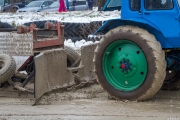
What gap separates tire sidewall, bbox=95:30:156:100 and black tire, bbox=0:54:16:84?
1649 mm

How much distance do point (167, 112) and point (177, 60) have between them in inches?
44.9

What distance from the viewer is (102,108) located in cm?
670

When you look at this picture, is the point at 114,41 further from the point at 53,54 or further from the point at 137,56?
the point at 53,54

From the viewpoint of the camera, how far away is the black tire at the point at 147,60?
6.71 meters

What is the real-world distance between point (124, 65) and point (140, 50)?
0.38m

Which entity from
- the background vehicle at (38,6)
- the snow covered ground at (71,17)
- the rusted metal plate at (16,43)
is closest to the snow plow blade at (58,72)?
the rusted metal plate at (16,43)

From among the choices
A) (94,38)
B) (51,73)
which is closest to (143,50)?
(51,73)

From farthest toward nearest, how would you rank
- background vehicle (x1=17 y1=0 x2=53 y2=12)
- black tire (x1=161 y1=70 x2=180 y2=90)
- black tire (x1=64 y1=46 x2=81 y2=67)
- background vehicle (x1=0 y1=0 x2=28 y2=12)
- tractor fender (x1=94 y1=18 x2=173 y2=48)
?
background vehicle (x1=0 y1=0 x2=28 y2=12) < background vehicle (x1=17 y1=0 x2=53 y2=12) < black tire (x1=64 y1=46 x2=81 y2=67) < black tire (x1=161 y1=70 x2=180 y2=90) < tractor fender (x1=94 y1=18 x2=173 y2=48)

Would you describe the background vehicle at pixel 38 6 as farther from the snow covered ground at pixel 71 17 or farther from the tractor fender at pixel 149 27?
the tractor fender at pixel 149 27

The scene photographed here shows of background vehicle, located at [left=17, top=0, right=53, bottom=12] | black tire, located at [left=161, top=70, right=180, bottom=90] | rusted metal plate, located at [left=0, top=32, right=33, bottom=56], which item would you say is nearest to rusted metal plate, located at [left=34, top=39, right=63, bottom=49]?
rusted metal plate, located at [left=0, top=32, right=33, bottom=56]

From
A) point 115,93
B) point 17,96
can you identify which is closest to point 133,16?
point 115,93

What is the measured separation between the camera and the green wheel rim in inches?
275

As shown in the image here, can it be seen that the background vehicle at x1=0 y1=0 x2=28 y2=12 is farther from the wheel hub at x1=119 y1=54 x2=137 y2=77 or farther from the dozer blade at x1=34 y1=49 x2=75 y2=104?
the wheel hub at x1=119 y1=54 x2=137 y2=77

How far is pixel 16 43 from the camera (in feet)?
26.6
